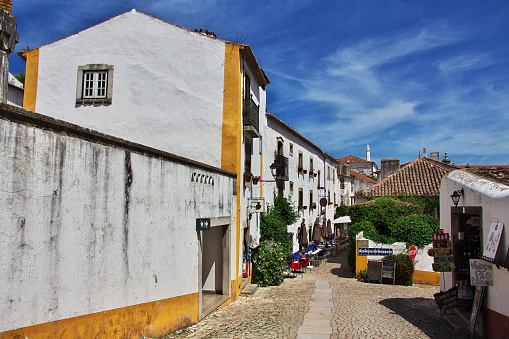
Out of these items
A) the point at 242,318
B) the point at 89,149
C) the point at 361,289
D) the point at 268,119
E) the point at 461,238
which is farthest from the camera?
the point at 268,119

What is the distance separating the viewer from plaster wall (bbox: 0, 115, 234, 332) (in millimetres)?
4949

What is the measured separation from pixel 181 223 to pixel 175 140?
14.7 feet

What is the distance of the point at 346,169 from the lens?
47.3m

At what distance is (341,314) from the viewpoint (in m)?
11.2

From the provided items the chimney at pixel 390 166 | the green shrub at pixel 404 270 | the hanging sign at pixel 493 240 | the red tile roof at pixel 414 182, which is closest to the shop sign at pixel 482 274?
the hanging sign at pixel 493 240

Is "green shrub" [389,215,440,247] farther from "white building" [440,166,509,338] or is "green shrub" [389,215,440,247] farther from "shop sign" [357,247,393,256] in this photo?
"white building" [440,166,509,338]

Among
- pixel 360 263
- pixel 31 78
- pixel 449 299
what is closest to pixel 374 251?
pixel 360 263

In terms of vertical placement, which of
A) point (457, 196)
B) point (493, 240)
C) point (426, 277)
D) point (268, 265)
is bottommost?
point (426, 277)

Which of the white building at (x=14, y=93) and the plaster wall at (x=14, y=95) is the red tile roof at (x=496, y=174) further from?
the plaster wall at (x=14, y=95)

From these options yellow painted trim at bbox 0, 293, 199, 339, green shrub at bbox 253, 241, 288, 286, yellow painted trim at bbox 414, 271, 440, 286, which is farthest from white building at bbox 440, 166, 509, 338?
yellow painted trim at bbox 0, 293, 199, 339

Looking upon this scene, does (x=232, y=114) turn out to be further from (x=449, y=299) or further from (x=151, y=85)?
(x=449, y=299)

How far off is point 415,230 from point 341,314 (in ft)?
25.7

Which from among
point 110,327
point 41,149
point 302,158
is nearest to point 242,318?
point 110,327

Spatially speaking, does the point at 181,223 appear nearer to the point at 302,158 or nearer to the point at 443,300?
the point at 443,300
